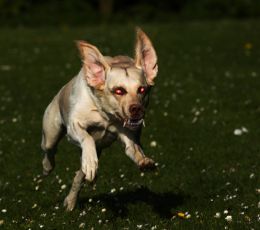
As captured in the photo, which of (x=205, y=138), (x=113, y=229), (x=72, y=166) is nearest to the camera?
(x=113, y=229)

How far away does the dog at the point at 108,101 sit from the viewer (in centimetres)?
923

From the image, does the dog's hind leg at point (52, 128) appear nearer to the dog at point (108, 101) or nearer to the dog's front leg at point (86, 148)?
the dog at point (108, 101)

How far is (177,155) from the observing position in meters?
14.4

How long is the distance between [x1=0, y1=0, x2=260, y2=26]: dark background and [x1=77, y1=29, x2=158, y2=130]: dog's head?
106 feet

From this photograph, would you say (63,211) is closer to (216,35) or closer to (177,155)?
(177,155)

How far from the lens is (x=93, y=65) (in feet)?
32.0

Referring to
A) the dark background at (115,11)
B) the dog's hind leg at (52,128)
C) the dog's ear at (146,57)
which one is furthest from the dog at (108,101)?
the dark background at (115,11)

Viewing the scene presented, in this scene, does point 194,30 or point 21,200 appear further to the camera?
point 194,30

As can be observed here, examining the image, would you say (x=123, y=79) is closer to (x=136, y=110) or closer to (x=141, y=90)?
(x=141, y=90)

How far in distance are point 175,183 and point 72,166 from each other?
89.7 inches

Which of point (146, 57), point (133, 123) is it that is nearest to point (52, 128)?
point (146, 57)

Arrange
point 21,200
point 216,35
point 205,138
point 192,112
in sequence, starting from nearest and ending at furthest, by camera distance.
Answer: point 21,200, point 205,138, point 192,112, point 216,35

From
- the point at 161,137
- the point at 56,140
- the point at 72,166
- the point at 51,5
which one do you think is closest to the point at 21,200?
the point at 56,140

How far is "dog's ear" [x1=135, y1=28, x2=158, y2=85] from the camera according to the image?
9.77 metres
